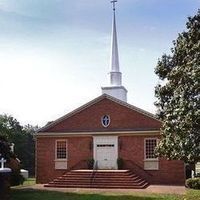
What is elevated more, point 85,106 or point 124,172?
point 85,106

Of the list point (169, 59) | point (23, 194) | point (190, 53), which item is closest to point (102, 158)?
point (23, 194)

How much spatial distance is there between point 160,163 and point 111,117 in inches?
209

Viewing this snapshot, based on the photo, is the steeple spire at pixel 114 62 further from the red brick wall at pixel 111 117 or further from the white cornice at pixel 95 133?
the white cornice at pixel 95 133

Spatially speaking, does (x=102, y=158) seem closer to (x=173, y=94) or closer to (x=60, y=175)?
(x=60, y=175)

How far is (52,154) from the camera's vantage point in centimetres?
3594

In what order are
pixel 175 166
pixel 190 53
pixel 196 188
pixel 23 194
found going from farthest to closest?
pixel 175 166 → pixel 196 188 → pixel 23 194 → pixel 190 53

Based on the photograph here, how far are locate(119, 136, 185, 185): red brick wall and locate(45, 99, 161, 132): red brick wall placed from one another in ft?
3.59

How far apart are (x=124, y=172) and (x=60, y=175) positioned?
629 cm

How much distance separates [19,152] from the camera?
55594 millimetres

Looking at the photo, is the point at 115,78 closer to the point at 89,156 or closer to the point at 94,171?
the point at 89,156

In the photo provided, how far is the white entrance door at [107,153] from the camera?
3453cm

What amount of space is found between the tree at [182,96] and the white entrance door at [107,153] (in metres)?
11.2

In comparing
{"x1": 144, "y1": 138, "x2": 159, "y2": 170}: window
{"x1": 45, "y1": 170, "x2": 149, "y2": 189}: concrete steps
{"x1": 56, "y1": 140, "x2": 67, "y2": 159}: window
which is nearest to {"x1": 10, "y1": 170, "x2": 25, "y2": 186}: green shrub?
{"x1": 45, "y1": 170, "x2": 149, "y2": 189}: concrete steps

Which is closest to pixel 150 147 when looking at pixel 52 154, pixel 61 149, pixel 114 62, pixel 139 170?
pixel 139 170
